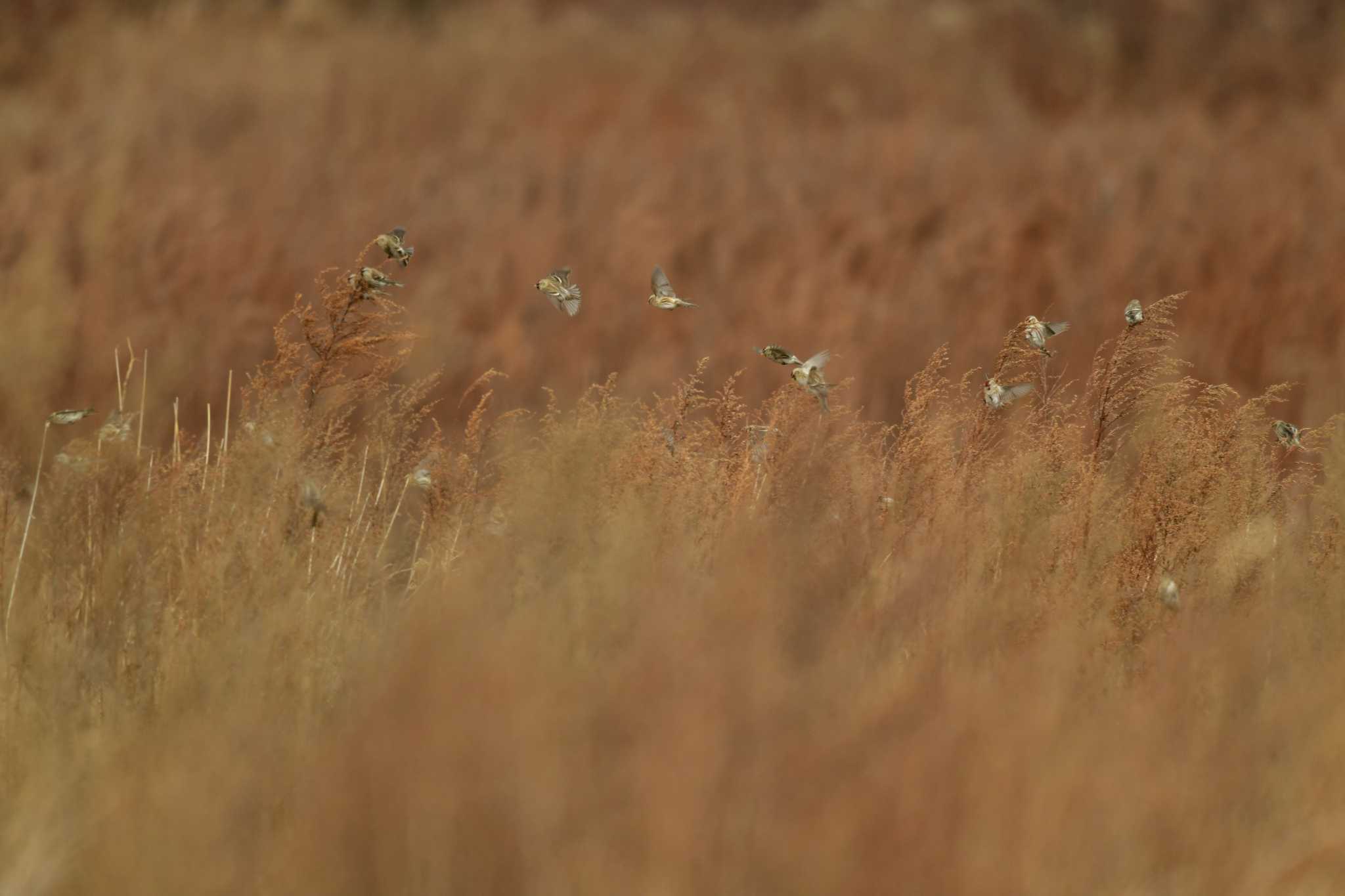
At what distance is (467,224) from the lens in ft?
22.3

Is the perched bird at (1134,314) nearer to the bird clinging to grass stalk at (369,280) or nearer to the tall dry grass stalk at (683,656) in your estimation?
the tall dry grass stalk at (683,656)

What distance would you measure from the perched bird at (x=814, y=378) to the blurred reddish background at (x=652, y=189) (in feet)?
9.51

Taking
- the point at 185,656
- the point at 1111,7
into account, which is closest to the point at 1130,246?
the point at 1111,7

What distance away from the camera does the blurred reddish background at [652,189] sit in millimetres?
6086

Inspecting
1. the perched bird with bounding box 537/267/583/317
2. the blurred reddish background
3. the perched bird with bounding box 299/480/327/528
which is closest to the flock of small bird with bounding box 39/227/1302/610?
the perched bird with bounding box 537/267/583/317

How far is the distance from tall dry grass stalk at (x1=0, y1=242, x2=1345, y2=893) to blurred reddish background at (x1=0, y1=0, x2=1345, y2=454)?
2543mm

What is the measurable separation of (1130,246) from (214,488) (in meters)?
5.11

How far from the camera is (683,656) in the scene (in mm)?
1611

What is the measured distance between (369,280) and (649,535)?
819 mm

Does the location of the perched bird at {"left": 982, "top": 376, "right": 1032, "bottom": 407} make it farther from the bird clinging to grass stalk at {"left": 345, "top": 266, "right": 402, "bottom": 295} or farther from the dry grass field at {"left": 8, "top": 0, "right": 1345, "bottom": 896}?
the bird clinging to grass stalk at {"left": 345, "top": 266, "right": 402, "bottom": 295}

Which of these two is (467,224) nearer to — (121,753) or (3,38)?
(3,38)

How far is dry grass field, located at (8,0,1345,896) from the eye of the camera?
1.55m

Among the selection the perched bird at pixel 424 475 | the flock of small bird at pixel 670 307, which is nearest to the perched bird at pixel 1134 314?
the flock of small bird at pixel 670 307

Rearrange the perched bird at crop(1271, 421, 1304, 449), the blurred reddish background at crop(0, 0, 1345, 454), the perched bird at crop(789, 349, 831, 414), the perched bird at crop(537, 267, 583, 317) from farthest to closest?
the blurred reddish background at crop(0, 0, 1345, 454), the perched bird at crop(1271, 421, 1304, 449), the perched bird at crop(537, 267, 583, 317), the perched bird at crop(789, 349, 831, 414)
